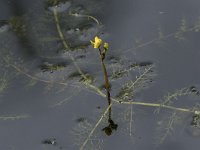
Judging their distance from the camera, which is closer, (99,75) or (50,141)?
(50,141)

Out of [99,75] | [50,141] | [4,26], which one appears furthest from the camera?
[4,26]

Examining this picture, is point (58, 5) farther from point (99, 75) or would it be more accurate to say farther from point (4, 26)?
point (99, 75)

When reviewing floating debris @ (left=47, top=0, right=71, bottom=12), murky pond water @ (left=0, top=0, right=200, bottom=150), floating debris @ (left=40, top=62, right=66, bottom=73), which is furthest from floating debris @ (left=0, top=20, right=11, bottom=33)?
floating debris @ (left=40, top=62, right=66, bottom=73)

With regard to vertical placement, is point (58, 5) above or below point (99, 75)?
above

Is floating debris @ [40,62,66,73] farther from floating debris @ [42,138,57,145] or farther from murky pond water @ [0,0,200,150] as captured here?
floating debris @ [42,138,57,145]

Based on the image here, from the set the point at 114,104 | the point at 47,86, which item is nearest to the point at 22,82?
the point at 47,86

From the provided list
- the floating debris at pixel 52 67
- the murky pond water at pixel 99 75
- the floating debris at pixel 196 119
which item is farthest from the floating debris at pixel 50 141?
the floating debris at pixel 196 119

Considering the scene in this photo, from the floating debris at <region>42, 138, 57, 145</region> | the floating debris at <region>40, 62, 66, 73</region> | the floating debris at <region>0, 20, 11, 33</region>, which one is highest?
the floating debris at <region>0, 20, 11, 33</region>

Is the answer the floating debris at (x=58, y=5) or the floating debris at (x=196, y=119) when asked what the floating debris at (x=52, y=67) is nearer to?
the floating debris at (x=58, y=5)

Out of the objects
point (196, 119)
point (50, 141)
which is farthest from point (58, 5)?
point (196, 119)
